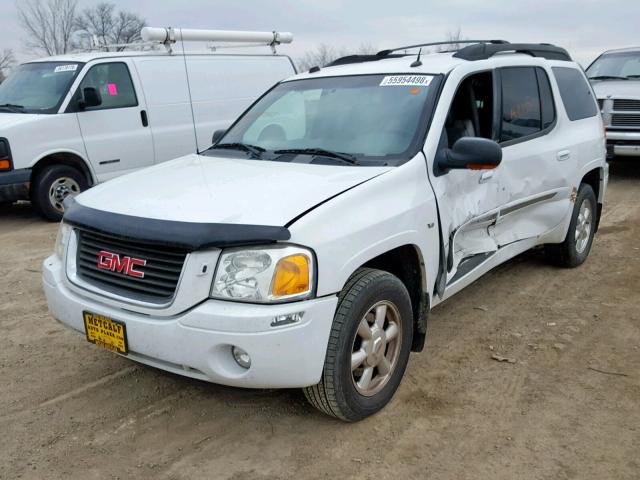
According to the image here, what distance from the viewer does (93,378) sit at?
12.1 ft

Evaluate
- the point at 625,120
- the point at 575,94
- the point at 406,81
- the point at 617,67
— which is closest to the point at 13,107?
the point at 406,81

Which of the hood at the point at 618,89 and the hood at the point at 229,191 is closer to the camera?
the hood at the point at 229,191

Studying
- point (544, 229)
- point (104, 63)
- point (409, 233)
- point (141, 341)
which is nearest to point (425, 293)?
point (409, 233)

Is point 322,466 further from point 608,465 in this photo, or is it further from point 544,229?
point 544,229

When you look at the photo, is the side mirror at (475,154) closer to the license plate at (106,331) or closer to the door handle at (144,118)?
the license plate at (106,331)

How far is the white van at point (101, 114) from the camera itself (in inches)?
298

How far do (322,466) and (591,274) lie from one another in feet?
11.7

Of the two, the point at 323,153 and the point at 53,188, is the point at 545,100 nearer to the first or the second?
the point at 323,153

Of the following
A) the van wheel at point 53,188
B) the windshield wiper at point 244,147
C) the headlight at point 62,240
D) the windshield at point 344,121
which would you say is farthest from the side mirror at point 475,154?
the van wheel at point 53,188

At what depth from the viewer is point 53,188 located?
7.81 metres

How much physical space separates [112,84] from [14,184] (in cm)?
181

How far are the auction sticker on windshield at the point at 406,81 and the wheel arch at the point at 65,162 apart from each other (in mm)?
5248

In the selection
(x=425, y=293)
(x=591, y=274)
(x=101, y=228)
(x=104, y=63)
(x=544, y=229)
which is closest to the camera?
(x=101, y=228)

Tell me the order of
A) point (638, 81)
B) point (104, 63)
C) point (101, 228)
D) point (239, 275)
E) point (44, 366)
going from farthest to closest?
1. point (638, 81)
2. point (104, 63)
3. point (44, 366)
4. point (101, 228)
5. point (239, 275)
